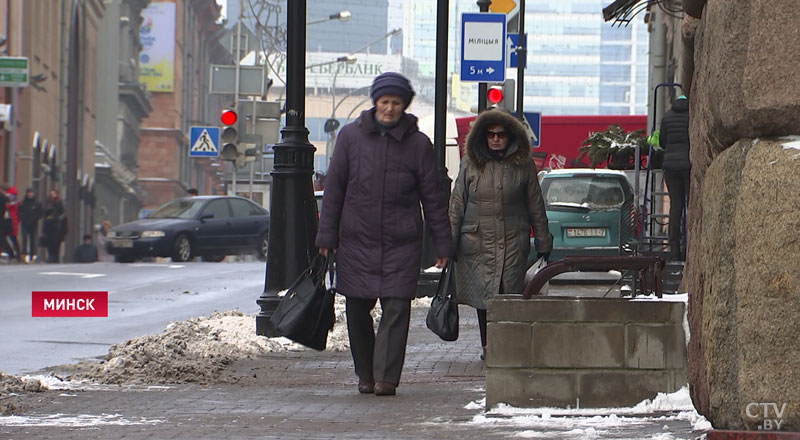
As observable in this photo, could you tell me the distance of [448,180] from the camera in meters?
19.4

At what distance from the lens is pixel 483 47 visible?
22656 millimetres

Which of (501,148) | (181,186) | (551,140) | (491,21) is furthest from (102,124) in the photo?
(501,148)

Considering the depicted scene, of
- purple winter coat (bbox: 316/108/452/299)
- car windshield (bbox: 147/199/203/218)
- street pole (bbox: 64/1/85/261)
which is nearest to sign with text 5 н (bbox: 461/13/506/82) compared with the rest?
Answer: car windshield (bbox: 147/199/203/218)

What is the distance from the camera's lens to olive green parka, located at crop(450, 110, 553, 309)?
9.97m

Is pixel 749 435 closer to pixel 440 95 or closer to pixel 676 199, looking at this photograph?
pixel 676 199

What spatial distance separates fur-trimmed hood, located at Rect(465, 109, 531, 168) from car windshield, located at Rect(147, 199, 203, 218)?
23637mm

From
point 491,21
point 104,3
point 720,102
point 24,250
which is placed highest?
point 104,3

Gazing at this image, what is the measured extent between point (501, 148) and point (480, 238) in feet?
1.84

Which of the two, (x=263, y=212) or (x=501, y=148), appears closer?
(x=501, y=148)

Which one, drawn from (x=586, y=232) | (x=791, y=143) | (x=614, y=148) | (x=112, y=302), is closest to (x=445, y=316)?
(x=791, y=143)

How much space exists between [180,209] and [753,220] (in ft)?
95.3

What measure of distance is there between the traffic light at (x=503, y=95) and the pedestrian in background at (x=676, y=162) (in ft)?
33.8

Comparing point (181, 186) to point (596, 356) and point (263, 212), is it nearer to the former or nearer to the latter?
point (263, 212)

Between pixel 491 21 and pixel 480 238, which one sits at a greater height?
pixel 491 21
